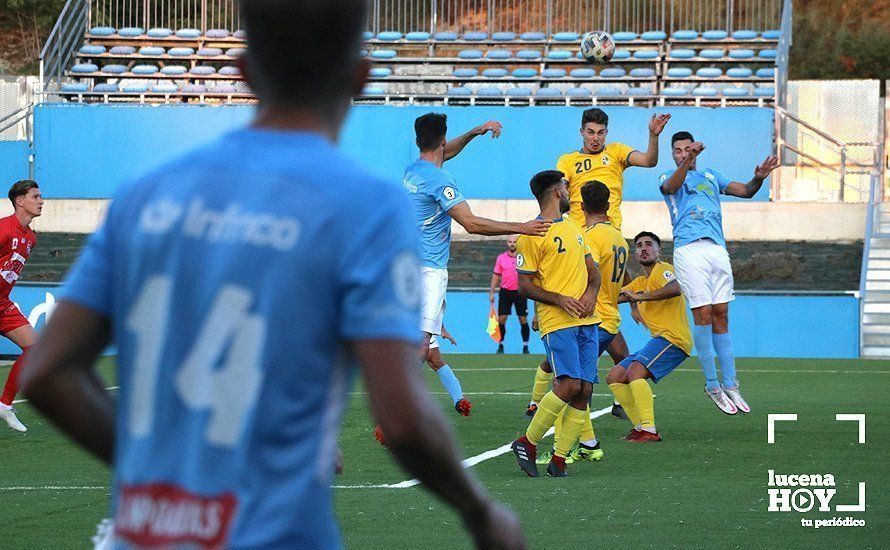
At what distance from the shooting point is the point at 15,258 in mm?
11961

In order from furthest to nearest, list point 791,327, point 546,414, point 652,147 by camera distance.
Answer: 1. point 791,327
2. point 652,147
3. point 546,414

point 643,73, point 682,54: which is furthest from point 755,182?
point 682,54

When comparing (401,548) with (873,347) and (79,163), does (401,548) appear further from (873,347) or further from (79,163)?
(79,163)

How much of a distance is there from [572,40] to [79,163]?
12114 mm

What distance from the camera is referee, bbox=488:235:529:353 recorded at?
78.4 ft

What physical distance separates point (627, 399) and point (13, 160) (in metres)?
23.7

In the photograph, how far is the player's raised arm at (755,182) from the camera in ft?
38.5

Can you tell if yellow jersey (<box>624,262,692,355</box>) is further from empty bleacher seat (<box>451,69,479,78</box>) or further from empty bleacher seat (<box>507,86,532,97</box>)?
empty bleacher seat (<box>451,69,479,78</box>)

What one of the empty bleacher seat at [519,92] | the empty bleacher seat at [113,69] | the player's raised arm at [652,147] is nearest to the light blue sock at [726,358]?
the player's raised arm at [652,147]

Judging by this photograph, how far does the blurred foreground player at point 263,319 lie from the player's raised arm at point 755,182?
9804mm

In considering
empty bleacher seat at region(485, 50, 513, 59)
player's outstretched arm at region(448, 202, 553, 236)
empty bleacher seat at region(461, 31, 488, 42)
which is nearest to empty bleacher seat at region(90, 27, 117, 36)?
empty bleacher seat at region(461, 31, 488, 42)

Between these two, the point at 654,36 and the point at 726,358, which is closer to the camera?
the point at 726,358

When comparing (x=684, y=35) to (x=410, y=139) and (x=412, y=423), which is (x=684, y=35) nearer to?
(x=410, y=139)

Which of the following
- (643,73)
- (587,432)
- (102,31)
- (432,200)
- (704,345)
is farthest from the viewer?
(102,31)
